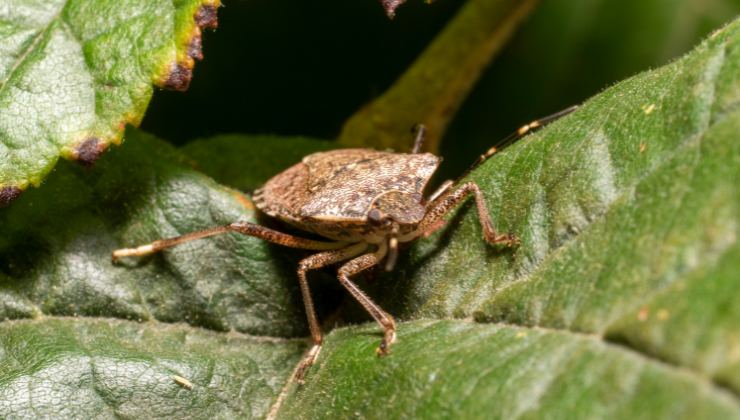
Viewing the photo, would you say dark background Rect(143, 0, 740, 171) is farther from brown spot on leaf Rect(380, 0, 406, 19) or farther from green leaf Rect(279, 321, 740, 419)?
green leaf Rect(279, 321, 740, 419)

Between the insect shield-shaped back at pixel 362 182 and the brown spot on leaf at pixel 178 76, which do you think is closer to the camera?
the brown spot on leaf at pixel 178 76

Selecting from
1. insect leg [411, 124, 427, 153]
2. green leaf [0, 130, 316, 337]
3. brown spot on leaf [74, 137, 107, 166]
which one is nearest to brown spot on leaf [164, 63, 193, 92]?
brown spot on leaf [74, 137, 107, 166]

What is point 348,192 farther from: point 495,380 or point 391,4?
point 495,380

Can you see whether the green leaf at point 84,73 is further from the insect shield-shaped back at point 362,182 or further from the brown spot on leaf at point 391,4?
the insect shield-shaped back at point 362,182

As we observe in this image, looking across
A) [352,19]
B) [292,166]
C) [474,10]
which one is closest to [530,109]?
[474,10]

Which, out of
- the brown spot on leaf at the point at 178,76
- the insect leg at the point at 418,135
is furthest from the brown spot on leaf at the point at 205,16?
the insect leg at the point at 418,135

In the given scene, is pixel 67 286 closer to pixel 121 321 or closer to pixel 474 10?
pixel 121 321

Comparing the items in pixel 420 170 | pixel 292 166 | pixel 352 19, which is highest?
pixel 352 19
